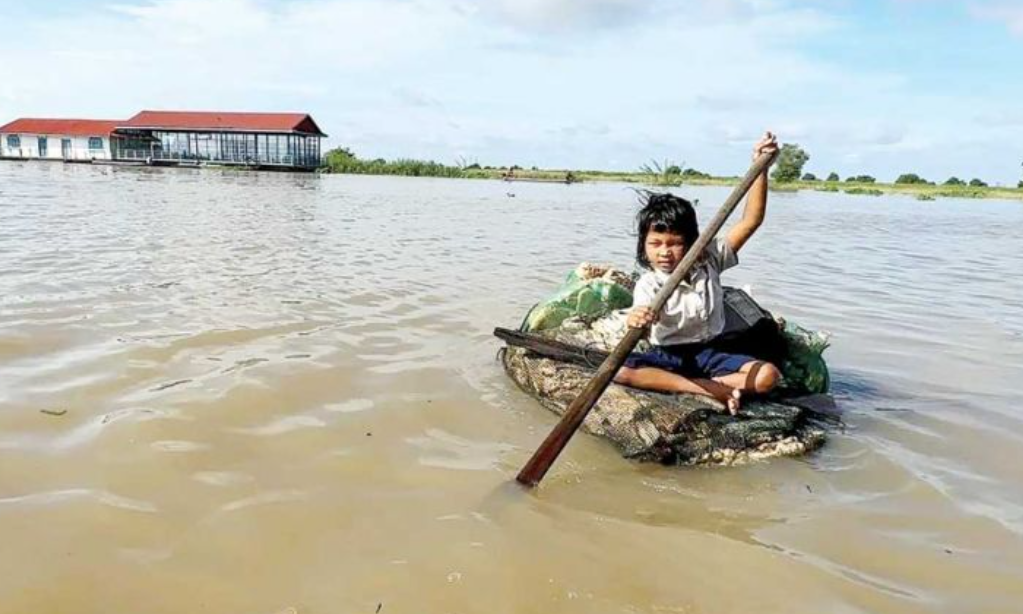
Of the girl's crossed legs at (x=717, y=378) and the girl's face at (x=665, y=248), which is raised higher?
the girl's face at (x=665, y=248)

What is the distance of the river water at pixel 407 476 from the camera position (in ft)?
8.17

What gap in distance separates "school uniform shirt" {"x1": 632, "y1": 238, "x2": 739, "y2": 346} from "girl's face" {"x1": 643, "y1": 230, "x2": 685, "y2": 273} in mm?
50

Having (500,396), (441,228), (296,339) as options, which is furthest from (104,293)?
(441,228)

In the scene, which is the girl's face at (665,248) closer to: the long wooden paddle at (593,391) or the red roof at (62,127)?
the long wooden paddle at (593,391)

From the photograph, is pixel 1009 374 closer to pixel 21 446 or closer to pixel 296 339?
pixel 296 339

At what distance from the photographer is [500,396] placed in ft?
15.0

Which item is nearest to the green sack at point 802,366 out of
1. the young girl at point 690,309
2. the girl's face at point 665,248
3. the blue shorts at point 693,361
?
the blue shorts at point 693,361

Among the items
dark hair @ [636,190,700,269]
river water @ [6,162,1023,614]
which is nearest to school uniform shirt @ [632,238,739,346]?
dark hair @ [636,190,700,269]

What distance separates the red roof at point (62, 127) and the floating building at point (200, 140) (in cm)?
9

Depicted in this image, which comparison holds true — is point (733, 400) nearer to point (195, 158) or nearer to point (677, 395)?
point (677, 395)

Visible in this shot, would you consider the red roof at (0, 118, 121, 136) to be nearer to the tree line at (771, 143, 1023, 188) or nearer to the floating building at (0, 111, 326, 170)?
the floating building at (0, 111, 326, 170)

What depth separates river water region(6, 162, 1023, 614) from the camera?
8.17ft

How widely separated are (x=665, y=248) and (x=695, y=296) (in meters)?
0.30

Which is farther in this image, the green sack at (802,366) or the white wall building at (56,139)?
the white wall building at (56,139)
